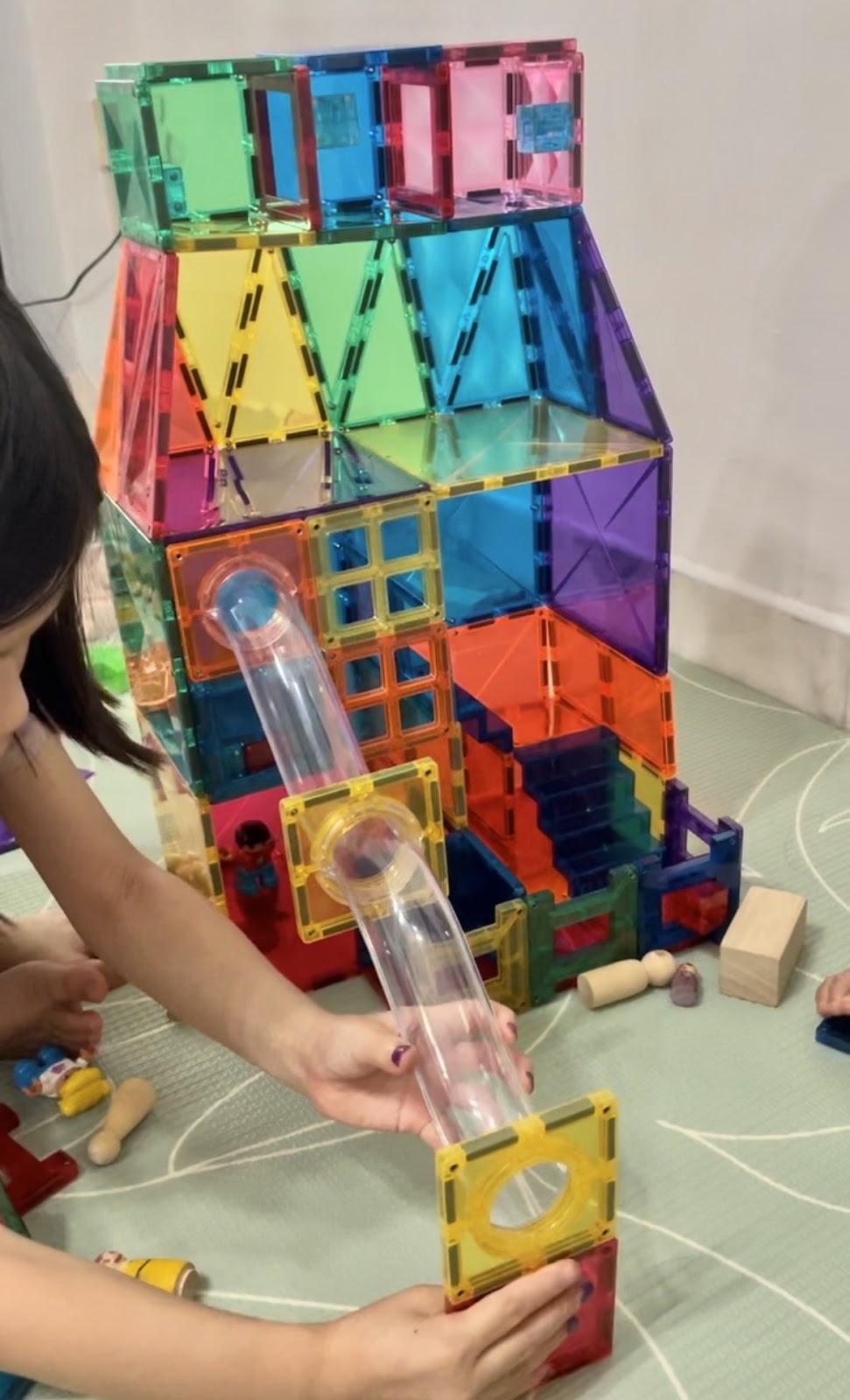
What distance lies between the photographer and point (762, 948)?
814 mm

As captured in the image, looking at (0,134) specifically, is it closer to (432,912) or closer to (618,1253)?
(432,912)

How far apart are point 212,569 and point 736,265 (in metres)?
0.65

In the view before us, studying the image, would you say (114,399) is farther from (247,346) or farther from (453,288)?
(453,288)

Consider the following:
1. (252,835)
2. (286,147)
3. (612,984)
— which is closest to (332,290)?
(286,147)

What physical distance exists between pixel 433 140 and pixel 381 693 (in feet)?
1.14

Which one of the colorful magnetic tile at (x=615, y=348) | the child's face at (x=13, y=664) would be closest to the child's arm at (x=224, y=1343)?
the child's face at (x=13, y=664)

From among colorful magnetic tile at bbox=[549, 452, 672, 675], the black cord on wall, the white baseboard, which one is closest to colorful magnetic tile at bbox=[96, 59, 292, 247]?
colorful magnetic tile at bbox=[549, 452, 672, 675]

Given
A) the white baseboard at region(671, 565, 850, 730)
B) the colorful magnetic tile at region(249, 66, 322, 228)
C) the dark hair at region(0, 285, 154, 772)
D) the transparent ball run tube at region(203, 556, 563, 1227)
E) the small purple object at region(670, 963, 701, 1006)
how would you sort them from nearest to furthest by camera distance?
the dark hair at region(0, 285, 154, 772), the transparent ball run tube at region(203, 556, 563, 1227), the colorful magnetic tile at region(249, 66, 322, 228), the small purple object at region(670, 963, 701, 1006), the white baseboard at region(671, 565, 850, 730)

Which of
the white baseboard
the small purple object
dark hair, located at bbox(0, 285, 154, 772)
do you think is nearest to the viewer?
dark hair, located at bbox(0, 285, 154, 772)

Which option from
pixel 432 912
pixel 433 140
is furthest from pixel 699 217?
pixel 432 912

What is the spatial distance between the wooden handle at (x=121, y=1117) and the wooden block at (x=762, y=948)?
384 millimetres

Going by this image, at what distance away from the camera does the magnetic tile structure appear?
75cm

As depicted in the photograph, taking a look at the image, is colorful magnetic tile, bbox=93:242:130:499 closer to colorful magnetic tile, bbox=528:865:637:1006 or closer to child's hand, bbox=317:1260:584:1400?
colorful magnetic tile, bbox=528:865:637:1006

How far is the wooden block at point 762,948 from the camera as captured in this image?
81cm
